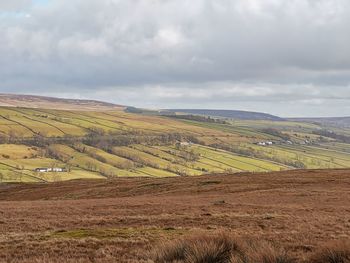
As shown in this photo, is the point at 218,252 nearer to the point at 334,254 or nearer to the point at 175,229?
the point at 334,254

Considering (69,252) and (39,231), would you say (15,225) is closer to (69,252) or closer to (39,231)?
(39,231)

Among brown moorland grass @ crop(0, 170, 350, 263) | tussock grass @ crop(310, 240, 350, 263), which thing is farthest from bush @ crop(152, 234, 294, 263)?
tussock grass @ crop(310, 240, 350, 263)

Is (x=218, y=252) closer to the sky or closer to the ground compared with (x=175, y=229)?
closer to the sky

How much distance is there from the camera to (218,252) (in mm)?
13898

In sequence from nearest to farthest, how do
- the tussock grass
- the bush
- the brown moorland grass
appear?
the tussock grass, the bush, the brown moorland grass

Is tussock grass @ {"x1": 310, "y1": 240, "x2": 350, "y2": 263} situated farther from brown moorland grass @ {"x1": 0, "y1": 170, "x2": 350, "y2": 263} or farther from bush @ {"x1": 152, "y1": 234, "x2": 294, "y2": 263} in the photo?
bush @ {"x1": 152, "y1": 234, "x2": 294, "y2": 263}

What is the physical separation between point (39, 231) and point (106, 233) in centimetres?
475

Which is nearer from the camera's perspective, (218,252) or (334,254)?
(334,254)

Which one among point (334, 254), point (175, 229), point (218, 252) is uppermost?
point (334, 254)

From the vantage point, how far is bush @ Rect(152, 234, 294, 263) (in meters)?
12.9

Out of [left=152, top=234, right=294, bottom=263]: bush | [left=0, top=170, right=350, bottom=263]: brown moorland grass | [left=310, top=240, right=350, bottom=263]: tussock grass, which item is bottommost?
[left=0, top=170, right=350, bottom=263]: brown moorland grass

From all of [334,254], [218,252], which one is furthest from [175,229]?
[334,254]

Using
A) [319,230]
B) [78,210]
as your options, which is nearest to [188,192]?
[78,210]

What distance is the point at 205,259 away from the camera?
1367cm
